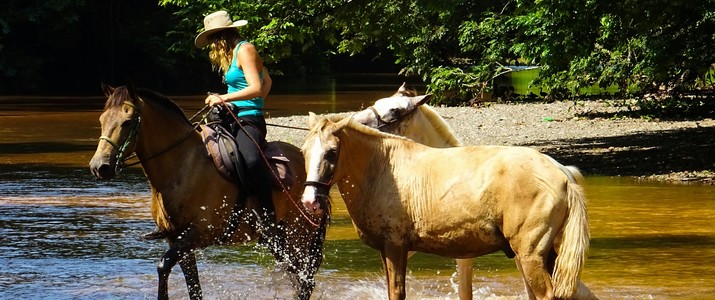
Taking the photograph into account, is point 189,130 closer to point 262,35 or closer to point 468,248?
point 468,248

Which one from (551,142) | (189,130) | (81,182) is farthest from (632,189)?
(189,130)

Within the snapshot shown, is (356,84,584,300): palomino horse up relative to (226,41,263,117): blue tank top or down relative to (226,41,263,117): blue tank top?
down

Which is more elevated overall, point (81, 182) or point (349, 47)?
point (349, 47)

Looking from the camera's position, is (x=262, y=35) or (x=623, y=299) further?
(x=262, y=35)

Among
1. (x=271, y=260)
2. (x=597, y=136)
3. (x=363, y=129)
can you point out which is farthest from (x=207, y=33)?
(x=597, y=136)

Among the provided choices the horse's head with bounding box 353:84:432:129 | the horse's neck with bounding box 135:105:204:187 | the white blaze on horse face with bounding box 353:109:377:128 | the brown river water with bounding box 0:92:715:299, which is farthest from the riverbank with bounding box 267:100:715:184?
the horse's neck with bounding box 135:105:204:187

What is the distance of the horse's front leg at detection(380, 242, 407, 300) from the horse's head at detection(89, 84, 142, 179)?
6.53 feet

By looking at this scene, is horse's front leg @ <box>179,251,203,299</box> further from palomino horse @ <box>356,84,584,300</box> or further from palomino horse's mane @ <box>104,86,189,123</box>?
palomino horse @ <box>356,84,584,300</box>

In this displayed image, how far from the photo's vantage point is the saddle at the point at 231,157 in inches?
336

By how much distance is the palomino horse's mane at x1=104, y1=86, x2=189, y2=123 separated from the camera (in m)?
8.12

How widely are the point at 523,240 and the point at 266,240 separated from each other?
2.46m

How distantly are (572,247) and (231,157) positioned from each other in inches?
108

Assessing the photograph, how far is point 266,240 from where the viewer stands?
28.7 feet

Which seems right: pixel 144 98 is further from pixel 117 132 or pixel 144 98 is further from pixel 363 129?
pixel 363 129
